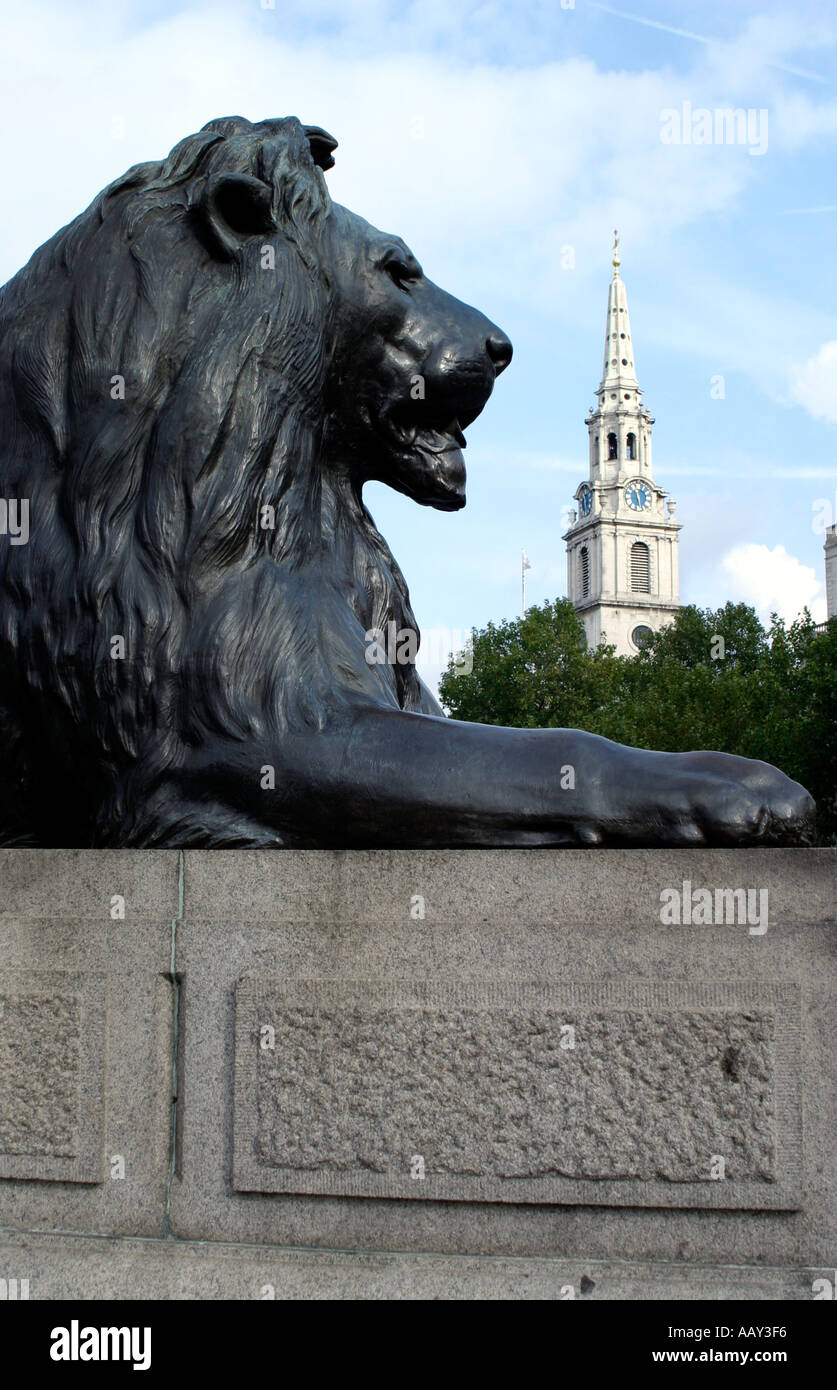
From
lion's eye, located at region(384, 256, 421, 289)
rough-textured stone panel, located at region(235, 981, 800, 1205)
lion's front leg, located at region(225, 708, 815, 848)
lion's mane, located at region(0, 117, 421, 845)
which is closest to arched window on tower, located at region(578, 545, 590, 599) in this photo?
lion's eye, located at region(384, 256, 421, 289)

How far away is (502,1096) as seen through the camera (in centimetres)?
327

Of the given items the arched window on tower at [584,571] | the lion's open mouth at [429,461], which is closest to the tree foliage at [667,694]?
the lion's open mouth at [429,461]

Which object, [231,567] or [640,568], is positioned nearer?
[231,567]

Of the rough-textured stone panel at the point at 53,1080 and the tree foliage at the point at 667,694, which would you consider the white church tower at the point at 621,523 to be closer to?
the tree foliage at the point at 667,694

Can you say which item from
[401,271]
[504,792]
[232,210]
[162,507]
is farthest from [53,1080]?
[401,271]

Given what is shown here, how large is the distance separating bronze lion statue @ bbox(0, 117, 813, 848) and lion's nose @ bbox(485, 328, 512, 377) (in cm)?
19

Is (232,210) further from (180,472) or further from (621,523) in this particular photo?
(621,523)

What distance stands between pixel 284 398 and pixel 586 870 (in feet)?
5.46

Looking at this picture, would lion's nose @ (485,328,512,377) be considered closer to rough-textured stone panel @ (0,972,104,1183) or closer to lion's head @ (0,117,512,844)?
lion's head @ (0,117,512,844)

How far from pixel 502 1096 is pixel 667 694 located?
38955 mm

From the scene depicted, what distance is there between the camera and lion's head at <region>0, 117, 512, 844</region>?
3.79 metres

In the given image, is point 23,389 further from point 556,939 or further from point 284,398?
point 556,939

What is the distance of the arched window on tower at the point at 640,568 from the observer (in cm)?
10100

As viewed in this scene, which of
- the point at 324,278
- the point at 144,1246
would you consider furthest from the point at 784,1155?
the point at 324,278
